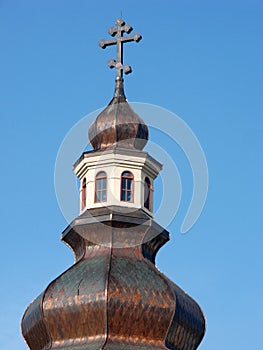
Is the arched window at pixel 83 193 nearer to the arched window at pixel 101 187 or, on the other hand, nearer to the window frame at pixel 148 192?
the arched window at pixel 101 187

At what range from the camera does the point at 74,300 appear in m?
39.9

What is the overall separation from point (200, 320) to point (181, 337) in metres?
1.27

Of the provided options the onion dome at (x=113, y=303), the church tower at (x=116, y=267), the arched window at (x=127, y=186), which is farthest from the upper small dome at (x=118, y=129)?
the onion dome at (x=113, y=303)

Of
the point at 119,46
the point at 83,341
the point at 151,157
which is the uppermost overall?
the point at 119,46

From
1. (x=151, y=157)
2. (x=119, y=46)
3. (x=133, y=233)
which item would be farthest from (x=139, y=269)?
(x=119, y=46)

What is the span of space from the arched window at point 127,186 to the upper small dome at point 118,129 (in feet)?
3.31

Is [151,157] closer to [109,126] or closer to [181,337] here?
[109,126]

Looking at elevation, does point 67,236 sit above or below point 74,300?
above

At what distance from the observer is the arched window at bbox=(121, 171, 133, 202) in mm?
42750

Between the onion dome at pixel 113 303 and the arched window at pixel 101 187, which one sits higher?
the arched window at pixel 101 187

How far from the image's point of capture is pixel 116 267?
133 feet

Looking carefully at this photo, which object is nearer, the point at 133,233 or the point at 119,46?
the point at 133,233

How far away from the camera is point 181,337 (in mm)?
40625

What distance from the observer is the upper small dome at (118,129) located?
43569 millimetres
